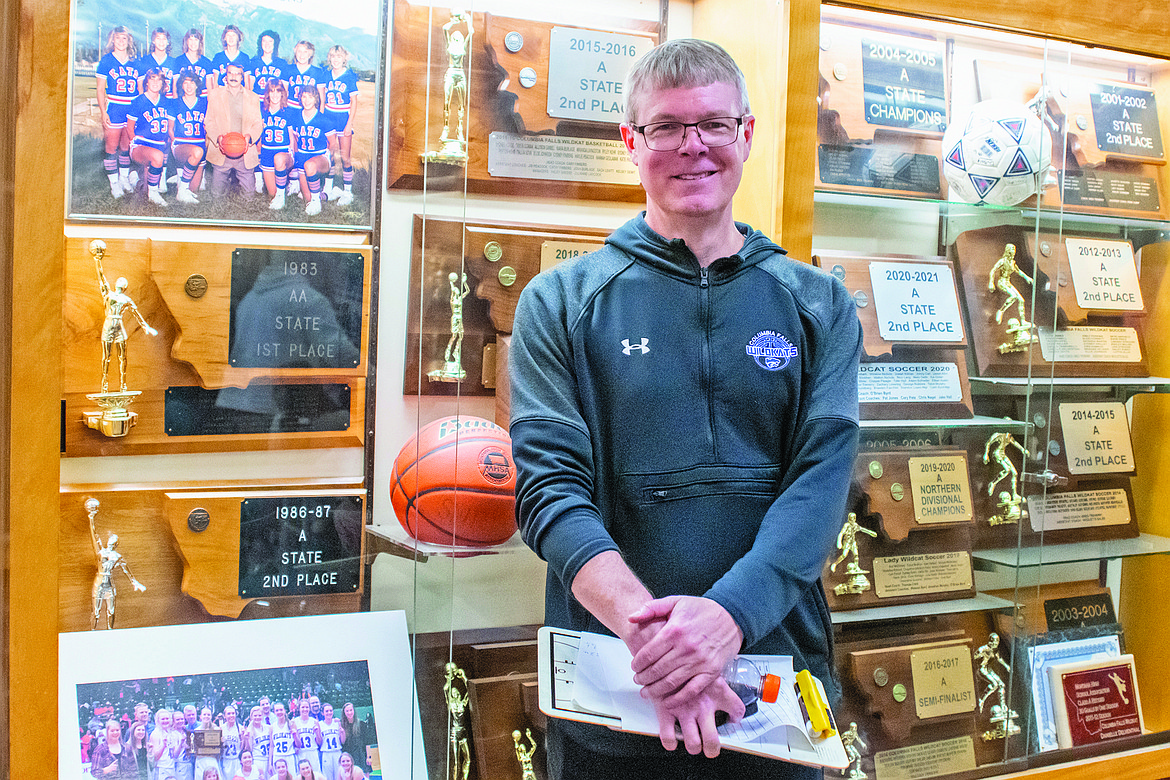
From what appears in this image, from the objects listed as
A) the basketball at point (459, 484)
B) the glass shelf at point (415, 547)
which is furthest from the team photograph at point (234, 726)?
the basketball at point (459, 484)

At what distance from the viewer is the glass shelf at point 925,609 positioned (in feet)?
7.80

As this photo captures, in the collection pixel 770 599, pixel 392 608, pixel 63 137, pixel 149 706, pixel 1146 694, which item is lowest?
pixel 1146 694

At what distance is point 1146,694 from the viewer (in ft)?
8.77

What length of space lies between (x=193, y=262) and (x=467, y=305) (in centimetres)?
54

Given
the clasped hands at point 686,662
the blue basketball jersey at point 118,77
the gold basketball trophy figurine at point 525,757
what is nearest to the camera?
the clasped hands at point 686,662

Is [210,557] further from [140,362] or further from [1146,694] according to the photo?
[1146,694]

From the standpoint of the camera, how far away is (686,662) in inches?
52.5

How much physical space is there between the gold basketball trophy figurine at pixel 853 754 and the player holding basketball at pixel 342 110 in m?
1.67

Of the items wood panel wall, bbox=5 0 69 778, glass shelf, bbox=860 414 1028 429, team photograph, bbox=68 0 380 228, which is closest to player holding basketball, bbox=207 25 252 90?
team photograph, bbox=68 0 380 228

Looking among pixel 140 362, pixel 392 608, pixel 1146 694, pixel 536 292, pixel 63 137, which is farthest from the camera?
pixel 1146 694

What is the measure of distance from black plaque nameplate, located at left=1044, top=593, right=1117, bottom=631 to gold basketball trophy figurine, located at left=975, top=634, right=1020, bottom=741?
21 cm

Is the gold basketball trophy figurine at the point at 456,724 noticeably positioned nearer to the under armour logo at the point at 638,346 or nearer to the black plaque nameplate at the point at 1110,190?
the under armour logo at the point at 638,346

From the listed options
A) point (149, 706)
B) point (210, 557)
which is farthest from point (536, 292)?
point (149, 706)

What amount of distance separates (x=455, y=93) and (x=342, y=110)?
9.5 inches
